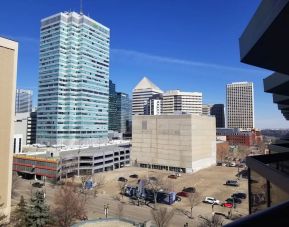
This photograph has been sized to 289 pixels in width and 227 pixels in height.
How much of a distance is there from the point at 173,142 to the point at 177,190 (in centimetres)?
1911

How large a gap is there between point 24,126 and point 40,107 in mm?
13142

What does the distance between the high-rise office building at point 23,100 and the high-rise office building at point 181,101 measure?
8145cm

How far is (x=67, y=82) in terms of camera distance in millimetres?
92625

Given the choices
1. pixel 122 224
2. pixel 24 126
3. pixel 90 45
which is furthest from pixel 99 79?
pixel 122 224

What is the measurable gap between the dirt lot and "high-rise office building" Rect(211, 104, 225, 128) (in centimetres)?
11527

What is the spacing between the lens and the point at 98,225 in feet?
65.3

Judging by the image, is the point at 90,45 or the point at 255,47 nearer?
the point at 255,47

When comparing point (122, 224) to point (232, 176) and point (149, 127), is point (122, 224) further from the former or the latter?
point (149, 127)

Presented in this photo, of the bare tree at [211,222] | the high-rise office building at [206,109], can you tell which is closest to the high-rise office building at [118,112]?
the high-rise office building at [206,109]

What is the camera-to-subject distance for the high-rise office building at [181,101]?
5994 inches

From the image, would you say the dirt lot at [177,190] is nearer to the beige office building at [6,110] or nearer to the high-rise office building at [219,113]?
the beige office building at [6,110]

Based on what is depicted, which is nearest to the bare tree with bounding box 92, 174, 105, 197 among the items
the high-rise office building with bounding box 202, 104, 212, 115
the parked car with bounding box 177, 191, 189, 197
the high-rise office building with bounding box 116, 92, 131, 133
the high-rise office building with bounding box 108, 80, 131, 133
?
the parked car with bounding box 177, 191, 189, 197

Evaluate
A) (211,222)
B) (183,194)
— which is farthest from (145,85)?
(211,222)

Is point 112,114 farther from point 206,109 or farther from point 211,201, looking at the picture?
point 211,201
